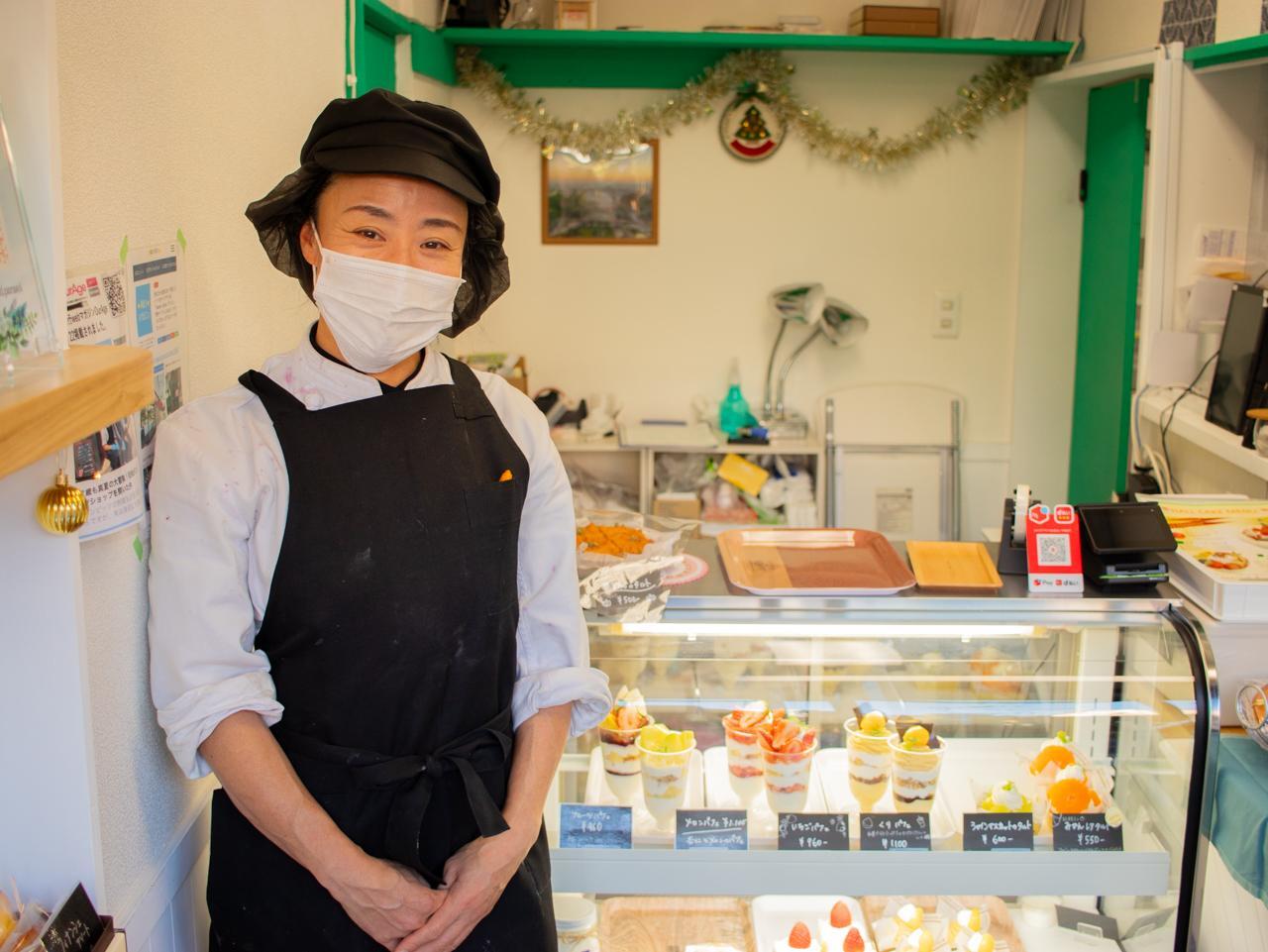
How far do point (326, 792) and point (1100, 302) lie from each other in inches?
164

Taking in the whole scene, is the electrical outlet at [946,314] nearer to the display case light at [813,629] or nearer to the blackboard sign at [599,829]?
the display case light at [813,629]

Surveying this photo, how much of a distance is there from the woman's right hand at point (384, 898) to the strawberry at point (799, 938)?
929 millimetres

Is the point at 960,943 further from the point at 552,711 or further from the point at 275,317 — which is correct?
the point at 275,317

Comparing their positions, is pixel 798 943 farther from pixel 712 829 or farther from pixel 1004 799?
pixel 1004 799

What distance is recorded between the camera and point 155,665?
1.57 metres

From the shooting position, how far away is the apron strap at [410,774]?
5.46 ft

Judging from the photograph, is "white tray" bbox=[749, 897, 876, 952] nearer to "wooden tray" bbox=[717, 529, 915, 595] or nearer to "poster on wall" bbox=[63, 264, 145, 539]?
"wooden tray" bbox=[717, 529, 915, 595]

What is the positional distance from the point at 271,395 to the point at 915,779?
1.38 m

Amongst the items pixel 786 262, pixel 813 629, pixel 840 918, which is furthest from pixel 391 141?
pixel 786 262

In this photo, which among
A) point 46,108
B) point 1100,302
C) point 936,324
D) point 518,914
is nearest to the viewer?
point 46,108

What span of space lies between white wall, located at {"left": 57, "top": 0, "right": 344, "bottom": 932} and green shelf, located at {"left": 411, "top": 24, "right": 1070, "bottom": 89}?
98.0 inches

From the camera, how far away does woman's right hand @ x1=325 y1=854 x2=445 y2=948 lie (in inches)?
64.2

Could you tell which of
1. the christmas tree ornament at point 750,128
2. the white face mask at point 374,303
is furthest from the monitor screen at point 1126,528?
A: the christmas tree ornament at point 750,128

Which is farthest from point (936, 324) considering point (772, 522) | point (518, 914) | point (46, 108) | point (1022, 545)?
point (46, 108)
